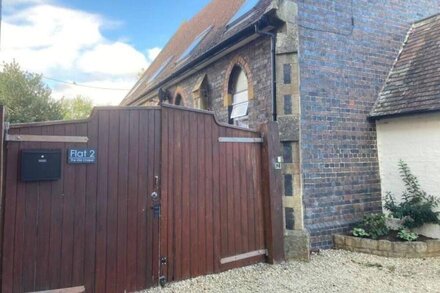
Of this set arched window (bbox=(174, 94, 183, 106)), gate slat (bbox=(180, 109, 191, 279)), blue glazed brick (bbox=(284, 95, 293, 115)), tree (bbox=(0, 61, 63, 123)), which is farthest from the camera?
tree (bbox=(0, 61, 63, 123))

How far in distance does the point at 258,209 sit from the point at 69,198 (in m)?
3.04

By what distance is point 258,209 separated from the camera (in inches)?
233

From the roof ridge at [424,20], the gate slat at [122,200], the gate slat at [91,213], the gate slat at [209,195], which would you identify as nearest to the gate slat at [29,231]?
the gate slat at [91,213]

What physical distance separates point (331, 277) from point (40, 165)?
4.38 m

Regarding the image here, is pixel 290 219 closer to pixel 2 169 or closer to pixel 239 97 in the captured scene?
pixel 239 97

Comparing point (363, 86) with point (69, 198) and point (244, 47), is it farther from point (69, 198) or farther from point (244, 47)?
point (69, 198)

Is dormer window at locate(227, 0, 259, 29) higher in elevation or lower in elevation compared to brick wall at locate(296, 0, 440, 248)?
Result: higher

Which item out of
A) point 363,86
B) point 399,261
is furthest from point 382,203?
point 363,86

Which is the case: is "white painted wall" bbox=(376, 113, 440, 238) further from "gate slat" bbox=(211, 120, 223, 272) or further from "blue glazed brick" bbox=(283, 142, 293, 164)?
"gate slat" bbox=(211, 120, 223, 272)

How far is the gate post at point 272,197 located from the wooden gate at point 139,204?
18mm

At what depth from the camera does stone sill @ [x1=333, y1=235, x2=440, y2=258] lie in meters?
6.18

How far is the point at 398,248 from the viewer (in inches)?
245

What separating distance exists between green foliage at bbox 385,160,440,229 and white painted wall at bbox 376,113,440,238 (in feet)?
0.34

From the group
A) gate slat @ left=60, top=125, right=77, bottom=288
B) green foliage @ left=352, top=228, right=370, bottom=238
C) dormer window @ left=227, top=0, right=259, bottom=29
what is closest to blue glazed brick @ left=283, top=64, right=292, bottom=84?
Result: dormer window @ left=227, top=0, right=259, bottom=29
